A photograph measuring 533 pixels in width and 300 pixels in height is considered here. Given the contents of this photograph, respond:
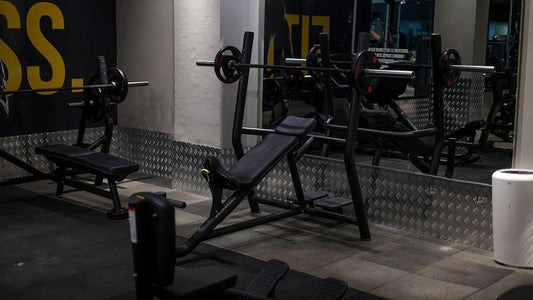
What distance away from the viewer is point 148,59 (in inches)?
272

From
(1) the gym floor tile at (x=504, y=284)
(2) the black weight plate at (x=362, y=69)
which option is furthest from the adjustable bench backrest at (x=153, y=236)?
(2) the black weight plate at (x=362, y=69)

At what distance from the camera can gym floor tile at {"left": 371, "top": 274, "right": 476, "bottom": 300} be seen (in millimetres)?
3656

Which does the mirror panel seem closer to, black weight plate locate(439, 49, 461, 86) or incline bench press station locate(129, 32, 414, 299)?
black weight plate locate(439, 49, 461, 86)

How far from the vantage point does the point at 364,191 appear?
5172 millimetres

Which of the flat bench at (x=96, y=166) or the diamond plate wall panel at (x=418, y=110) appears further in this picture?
the diamond plate wall panel at (x=418, y=110)

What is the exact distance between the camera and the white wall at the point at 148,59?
6688 mm

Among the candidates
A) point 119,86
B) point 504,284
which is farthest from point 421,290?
point 119,86

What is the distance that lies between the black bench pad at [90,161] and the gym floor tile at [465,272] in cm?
254

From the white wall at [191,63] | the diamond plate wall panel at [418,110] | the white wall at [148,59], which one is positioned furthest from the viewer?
the white wall at [148,59]

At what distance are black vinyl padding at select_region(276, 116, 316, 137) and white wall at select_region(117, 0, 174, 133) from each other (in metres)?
2.23

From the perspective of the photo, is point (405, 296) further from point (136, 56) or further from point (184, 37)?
point (136, 56)

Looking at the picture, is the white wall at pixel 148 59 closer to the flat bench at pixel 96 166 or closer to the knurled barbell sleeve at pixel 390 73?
the flat bench at pixel 96 166

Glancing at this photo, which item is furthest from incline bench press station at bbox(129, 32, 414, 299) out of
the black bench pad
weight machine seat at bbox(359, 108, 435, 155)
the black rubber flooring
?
weight machine seat at bbox(359, 108, 435, 155)

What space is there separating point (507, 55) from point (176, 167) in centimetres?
324
